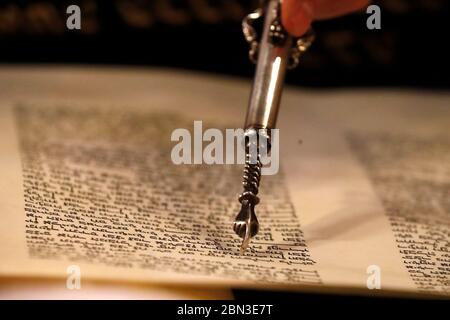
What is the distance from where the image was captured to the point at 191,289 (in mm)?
575

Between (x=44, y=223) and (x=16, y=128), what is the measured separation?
281 millimetres

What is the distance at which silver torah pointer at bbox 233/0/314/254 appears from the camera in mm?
610

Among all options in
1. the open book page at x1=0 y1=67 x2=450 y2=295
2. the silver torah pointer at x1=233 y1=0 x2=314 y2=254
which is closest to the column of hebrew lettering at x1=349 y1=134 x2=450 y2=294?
the open book page at x1=0 y1=67 x2=450 y2=295

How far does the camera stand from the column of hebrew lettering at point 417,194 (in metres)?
0.64

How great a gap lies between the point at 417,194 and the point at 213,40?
498 mm

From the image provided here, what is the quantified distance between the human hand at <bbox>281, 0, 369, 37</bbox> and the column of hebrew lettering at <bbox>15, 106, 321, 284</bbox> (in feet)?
0.60

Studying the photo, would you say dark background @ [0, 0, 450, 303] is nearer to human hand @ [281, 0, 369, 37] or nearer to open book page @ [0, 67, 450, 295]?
open book page @ [0, 67, 450, 295]

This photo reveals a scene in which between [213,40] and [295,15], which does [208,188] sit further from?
[213,40]

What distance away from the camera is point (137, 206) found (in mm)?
711

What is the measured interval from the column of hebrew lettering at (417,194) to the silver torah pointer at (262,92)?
0.47ft

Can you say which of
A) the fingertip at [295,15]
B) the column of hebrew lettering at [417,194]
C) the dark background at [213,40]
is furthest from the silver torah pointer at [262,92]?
the dark background at [213,40]

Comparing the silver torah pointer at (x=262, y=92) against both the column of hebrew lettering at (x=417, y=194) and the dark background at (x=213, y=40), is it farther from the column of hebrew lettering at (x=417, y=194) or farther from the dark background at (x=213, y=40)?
the dark background at (x=213, y=40)

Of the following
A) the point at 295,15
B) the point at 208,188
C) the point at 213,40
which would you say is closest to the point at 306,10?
the point at 295,15

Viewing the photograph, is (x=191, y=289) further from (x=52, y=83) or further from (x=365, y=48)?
(x=365, y=48)
